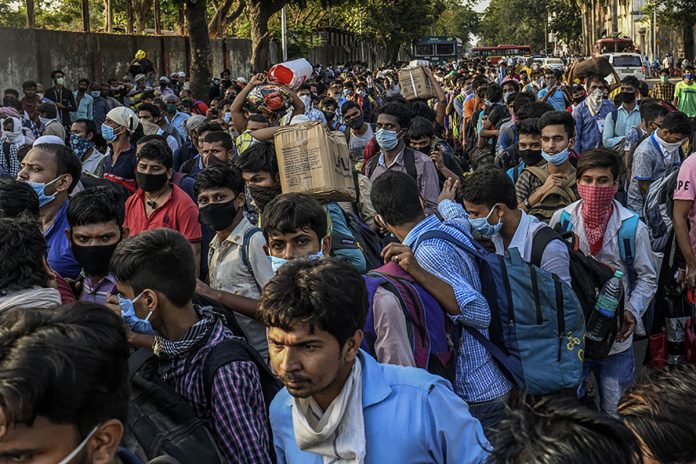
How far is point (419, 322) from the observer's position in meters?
3.68

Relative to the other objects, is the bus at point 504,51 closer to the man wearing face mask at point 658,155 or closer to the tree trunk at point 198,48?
the tree trunk at point 198,48

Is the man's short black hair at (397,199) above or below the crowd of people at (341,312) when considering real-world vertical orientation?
above

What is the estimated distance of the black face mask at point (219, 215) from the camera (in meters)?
4.90


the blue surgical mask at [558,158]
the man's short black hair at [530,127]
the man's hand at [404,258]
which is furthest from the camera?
the man's short black hair at [530,127]

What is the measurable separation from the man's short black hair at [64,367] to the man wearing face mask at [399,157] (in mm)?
5361

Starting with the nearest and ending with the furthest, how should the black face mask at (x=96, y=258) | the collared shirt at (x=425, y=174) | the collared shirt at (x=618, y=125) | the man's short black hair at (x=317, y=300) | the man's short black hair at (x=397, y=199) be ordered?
the man's short black hair at (x=317, y=300) < the man's short black hair at (x=397, y=199) < the black face mask at (x=96, y=258) < the collared shirt at (x=425, y=174) < the collared shirt at (x=618, y=125)

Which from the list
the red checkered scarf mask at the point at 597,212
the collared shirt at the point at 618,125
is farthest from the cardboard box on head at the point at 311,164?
the collared shirt at the point at 618,125

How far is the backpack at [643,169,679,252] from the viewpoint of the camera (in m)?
6.66

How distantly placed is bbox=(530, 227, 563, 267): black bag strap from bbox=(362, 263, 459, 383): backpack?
41.5 inches

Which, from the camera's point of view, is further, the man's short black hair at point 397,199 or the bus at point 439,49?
the bus at point 439,49

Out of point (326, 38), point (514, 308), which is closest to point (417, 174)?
point (514, 308)

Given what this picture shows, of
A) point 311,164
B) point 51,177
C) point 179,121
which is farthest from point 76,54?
point 311,164

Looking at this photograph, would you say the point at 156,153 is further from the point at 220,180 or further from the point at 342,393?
the point at 342,393

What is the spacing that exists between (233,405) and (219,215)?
6.22 feet
